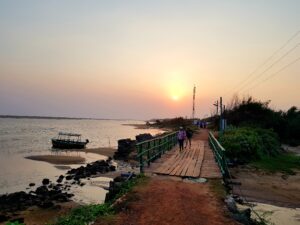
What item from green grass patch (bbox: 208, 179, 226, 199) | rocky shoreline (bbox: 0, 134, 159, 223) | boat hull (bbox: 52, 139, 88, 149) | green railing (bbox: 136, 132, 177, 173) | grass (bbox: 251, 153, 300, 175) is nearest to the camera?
green grass patch (bbox: 208, 179, 226, 199)

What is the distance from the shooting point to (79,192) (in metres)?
24.2

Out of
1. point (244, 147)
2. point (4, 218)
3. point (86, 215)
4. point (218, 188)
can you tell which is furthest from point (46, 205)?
point (244, 147)

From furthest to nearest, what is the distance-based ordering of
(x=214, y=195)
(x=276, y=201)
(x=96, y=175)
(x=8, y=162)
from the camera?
1. (x=8, y=162)
2. (x=96, y=175)
3. (x=276, y=201)
4. (x=214, y=195)

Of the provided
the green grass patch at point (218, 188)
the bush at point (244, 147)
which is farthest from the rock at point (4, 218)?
the bush at point (244, 147)

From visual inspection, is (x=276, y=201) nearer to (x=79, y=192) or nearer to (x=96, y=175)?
(x=79, y=192)

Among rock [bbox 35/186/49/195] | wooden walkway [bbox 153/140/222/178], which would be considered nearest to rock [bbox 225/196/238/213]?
wooden walkway [bbox 153/140/222/178]

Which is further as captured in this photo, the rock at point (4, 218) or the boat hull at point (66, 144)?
the boat hull at point (66, 144)

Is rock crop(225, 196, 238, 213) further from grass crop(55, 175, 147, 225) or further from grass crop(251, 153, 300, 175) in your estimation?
grass crop(251, 153, 300, 175)

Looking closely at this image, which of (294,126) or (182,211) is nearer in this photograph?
(182,211)

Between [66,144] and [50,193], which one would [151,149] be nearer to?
[50,193]

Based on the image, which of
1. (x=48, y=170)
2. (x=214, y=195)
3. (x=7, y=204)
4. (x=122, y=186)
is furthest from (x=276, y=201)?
(x=48, y=170)

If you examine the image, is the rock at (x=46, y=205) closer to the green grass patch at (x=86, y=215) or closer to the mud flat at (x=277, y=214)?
the mud flat at (x=277, y=214)

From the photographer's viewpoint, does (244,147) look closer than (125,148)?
Yes

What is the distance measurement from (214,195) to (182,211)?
2.13m
